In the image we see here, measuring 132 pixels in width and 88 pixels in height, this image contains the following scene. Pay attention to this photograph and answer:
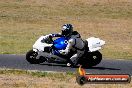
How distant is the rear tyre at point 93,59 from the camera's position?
60.2ft

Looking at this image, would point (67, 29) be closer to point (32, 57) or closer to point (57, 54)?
point (57, 54)

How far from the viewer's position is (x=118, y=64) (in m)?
19.6

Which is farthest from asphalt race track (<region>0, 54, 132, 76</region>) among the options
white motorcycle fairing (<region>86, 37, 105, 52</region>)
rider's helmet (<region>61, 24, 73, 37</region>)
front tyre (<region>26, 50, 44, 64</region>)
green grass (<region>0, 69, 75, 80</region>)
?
green grass (<region>0, 69, 75, 80</region>)

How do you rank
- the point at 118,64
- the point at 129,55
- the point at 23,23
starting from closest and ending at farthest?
1. the point at 118,64
2. the point at 129,55
3. the point at 23,23

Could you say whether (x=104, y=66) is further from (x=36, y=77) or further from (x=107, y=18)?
(x=107, y=18)

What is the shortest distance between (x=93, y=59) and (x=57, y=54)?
1.27 meters

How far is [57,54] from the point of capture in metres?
18.6

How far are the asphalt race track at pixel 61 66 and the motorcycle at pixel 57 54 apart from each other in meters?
0.21

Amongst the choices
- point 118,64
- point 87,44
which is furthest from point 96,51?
point 118,64

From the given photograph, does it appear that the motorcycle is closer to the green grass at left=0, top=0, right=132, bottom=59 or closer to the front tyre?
the front tyre

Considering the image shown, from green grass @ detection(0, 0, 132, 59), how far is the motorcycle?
151 inches

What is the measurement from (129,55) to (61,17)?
71.0 ft

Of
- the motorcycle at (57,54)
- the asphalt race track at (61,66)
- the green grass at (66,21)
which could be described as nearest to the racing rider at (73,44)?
the motorcycle at (57,54)

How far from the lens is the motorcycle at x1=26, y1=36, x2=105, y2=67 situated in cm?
1836
